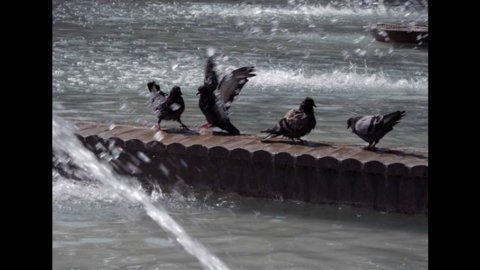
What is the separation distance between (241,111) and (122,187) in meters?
5.18

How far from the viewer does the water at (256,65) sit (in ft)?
41.6

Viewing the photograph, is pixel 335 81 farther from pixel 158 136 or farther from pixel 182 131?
pixel 158 136

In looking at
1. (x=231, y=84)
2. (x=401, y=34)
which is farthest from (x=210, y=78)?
(x=401, y=34)

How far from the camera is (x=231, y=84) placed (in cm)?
861

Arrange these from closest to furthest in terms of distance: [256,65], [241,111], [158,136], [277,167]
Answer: [277,167] < [158,136] < [241,111] < [256,65]

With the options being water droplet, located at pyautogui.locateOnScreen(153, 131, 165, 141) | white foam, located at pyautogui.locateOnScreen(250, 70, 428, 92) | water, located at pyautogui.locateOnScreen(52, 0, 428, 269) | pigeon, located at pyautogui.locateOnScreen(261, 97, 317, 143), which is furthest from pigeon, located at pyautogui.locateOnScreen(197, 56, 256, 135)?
white foam, located at pyautogui.locateOnScreen(250, 70, 428, 92)

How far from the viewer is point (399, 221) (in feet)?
23.2

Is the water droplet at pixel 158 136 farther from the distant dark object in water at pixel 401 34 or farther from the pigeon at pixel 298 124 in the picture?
the distant dark object in water at pixel 401 34

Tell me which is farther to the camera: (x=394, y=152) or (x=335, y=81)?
(x=335, y=81)

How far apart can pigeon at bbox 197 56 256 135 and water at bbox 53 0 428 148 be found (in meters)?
2.18

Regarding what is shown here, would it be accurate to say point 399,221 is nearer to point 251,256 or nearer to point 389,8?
point 251,256

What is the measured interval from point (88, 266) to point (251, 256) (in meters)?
1.00

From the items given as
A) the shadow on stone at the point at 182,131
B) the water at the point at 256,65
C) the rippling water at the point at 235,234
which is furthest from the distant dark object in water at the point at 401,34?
the rippling water at the point at 235,234
